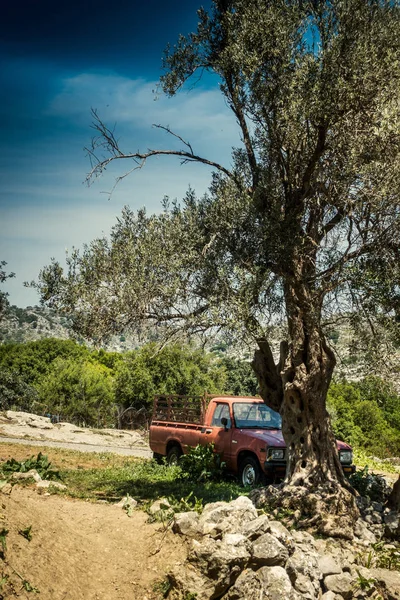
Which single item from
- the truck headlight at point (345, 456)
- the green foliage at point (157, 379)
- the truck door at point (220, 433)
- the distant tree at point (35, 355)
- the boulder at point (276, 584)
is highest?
the distant tree at point (35, 355)

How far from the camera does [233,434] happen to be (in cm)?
1414

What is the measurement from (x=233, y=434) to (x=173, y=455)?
297cm

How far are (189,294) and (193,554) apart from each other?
4.90 metres

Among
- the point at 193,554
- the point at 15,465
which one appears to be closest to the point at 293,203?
the point at 193,554

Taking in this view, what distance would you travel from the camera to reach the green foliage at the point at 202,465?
540 inches

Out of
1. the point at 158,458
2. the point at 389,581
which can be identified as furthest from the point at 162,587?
the point at 158,458

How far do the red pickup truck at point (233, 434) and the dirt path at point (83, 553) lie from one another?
5.12 metres

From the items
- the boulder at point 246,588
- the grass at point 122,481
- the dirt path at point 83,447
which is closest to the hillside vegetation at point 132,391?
the dirt path at point 83,447

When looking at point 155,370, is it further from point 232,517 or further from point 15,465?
point 232,517

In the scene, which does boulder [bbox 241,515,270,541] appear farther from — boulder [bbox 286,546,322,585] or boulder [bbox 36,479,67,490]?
boulder [bbox 36,479,67,490]

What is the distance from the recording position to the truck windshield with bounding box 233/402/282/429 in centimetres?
1470

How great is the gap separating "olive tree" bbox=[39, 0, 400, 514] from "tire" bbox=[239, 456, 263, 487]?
246 cm

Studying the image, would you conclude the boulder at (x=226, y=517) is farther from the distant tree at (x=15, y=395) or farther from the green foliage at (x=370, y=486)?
the distant tree at (x=15, y=395)

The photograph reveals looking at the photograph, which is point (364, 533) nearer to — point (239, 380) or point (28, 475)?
point (28, 475)
